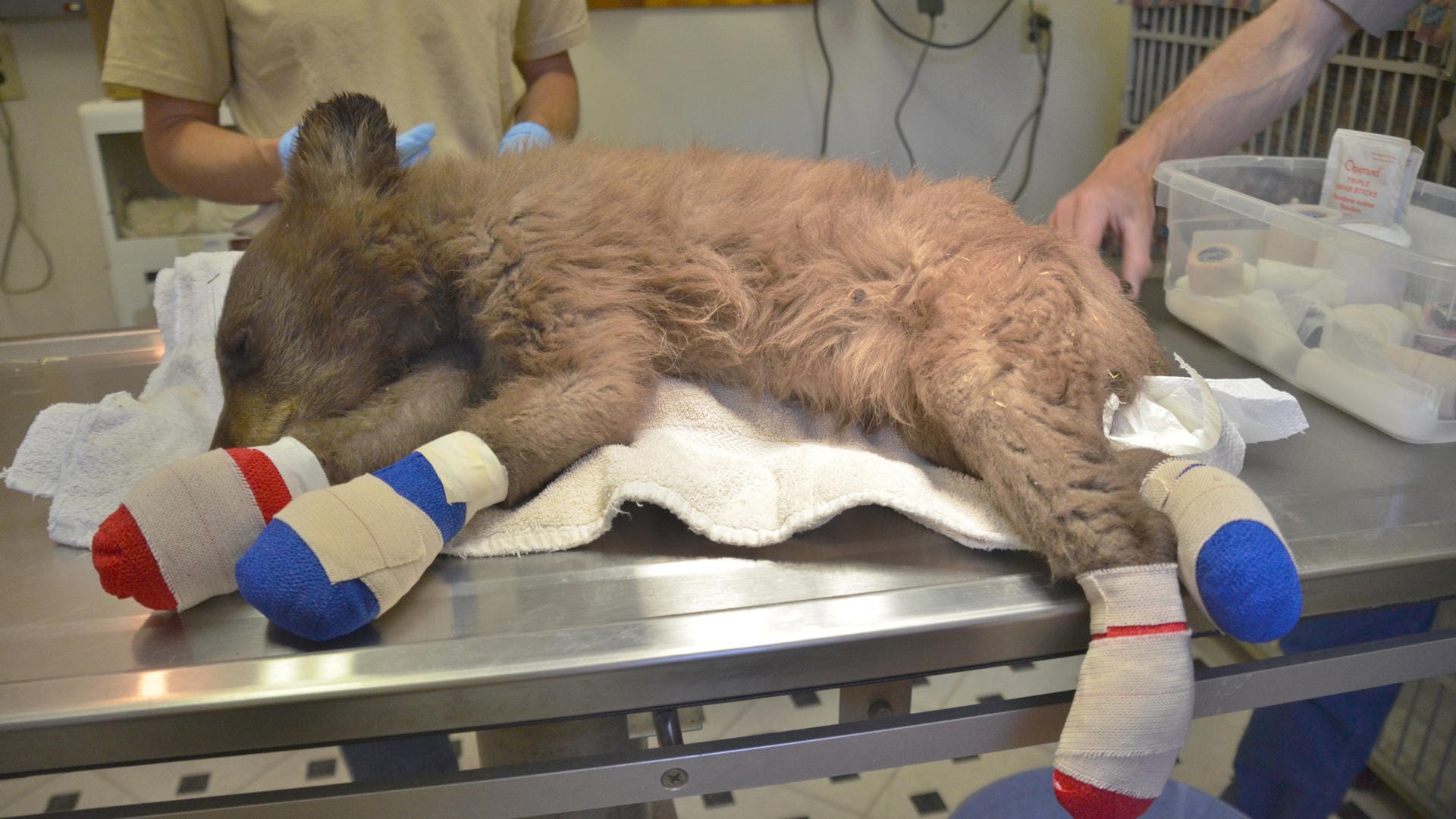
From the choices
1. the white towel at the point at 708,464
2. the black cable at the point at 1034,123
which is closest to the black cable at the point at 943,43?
the black cable at the point at 1034,123

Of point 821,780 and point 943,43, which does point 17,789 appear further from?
point 943,43

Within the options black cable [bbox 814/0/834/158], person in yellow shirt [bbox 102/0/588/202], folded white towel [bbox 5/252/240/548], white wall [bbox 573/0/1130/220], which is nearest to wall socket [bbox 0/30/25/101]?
person in yellow shirt [bbox 102/0/588/202]

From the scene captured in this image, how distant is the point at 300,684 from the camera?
3.11ft

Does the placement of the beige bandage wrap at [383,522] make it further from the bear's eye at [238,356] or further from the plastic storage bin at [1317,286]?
the plastic storage bin at [1317,286]

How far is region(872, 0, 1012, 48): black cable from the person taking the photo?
3.29 metres

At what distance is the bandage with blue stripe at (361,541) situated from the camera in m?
0.94

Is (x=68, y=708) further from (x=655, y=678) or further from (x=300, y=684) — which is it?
(x=655, y=678)

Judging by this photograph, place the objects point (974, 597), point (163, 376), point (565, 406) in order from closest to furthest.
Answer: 1. point (974, 597)
2. point (565, 406)
3. point (163, 376)

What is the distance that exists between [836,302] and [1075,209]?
69cm

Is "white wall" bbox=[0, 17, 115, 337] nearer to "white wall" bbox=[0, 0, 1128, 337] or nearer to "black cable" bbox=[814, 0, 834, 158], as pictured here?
"white wall" bbox=[0, 0, 1128, 337]

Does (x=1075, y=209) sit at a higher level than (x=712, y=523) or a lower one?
higher

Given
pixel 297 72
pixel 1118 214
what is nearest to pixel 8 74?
pixel 297 72

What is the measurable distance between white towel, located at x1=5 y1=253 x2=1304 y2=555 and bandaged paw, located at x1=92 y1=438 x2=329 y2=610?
0.74ft

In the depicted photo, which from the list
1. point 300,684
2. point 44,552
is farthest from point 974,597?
point 44,552
